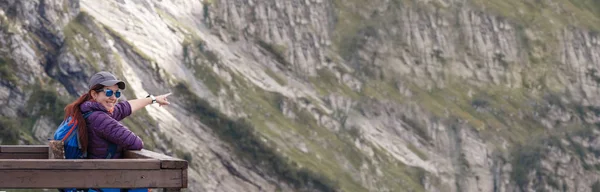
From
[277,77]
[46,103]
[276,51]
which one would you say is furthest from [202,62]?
[46,103]

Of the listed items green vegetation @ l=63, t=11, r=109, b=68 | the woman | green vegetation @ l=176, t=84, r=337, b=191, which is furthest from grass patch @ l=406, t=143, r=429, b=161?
the woman

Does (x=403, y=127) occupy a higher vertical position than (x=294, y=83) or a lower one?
lower

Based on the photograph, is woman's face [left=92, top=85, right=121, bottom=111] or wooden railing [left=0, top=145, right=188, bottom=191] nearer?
wooden railing [left=0, top=145, right=188, bottom=191]

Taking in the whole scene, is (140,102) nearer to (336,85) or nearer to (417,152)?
(417,152)

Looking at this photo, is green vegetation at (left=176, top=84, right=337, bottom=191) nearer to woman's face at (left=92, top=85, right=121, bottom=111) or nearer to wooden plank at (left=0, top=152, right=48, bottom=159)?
wooden plank at (left=0, top=152, right=48, bottom=159)

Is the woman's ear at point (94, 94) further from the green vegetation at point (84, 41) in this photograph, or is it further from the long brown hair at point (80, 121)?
the green vegetation at point (84, 41)

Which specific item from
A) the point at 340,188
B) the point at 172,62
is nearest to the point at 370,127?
the point at 340,188

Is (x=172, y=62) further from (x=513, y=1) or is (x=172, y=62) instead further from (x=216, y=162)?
(x=513, y=1)
